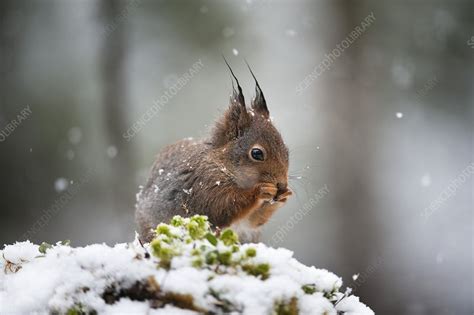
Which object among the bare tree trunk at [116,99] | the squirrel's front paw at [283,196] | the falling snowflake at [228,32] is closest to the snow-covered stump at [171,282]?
the squirrel's front paw at [283,196]

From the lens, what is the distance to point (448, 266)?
247 inches

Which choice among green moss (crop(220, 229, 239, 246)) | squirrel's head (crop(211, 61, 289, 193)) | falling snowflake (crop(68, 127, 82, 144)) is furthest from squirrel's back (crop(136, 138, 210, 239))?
falling snowflake (crop(68, 127, 82, 144))

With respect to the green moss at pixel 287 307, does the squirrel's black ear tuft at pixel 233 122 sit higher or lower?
higher

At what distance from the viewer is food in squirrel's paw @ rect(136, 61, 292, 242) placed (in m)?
2.33

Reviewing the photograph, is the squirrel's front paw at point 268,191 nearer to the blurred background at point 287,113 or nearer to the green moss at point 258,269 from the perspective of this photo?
the green moss at point 258,269

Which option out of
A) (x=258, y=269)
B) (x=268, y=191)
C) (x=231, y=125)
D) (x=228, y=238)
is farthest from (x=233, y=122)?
(x=258, y=269)

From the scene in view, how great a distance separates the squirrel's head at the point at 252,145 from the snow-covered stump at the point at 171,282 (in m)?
1.03

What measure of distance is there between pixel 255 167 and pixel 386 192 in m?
4.89

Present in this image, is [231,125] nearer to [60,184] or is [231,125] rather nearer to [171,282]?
[171,282]

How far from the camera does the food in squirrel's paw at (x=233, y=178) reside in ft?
7.64

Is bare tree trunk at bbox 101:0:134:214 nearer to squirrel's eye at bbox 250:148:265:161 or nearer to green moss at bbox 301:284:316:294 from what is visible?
squirrel's eye at bbox 250:148:265:161

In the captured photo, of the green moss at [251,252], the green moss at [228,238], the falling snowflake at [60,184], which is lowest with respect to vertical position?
the green moss at [251,252]

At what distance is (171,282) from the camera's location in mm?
1143

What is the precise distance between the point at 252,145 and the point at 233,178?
17 centimetres
